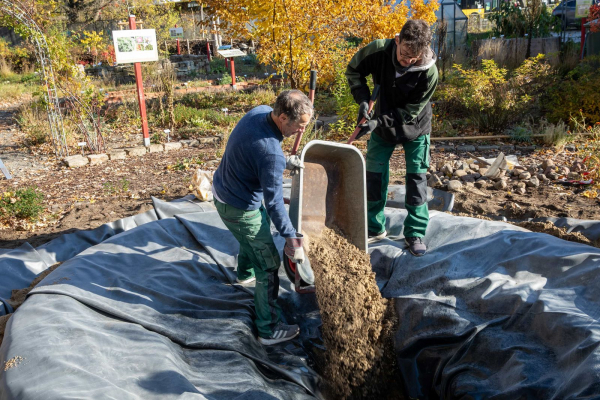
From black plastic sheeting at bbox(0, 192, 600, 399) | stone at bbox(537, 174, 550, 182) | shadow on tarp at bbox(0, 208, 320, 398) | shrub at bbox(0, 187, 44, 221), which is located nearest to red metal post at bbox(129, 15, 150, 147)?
shrub at bbox(0, 187, 44, 221)

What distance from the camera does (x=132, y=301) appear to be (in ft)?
9.31

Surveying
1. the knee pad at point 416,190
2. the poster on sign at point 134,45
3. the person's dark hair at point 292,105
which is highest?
the poster on sign at point 134,45

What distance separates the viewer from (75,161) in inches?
271

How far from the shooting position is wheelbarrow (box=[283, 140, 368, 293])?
3338 millimetres

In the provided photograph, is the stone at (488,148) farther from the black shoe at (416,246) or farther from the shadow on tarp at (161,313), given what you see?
the shadow on tarp at (161,313)

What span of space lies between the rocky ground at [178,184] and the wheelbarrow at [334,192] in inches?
60.1

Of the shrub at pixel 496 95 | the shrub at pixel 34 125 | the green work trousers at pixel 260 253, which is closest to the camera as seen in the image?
the green work trousers at pixel 260 253

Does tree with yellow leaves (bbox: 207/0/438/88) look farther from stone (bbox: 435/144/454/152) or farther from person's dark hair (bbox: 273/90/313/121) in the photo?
person's dark hair (bbox: 273/90/313/121)

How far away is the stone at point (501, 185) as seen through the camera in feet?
16.8

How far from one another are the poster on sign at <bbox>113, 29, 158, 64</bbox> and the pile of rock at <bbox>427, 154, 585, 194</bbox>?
4816 mm

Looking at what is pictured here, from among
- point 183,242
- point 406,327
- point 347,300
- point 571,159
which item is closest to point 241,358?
point 347,300

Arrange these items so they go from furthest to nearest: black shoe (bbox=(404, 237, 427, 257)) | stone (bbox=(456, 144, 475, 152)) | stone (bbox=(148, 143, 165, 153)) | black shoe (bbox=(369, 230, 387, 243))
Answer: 1. stone (bbox=(148, 143, 165, 153))
2. stone (bbox=(456, 144, 475, 152))
3. black shoe (bbox=(369, 230, 387, 243))
4. black shoe (bbox=(404, 237, 427, 257))

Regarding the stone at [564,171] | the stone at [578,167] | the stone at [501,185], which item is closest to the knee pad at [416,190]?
the stone at [501,185]

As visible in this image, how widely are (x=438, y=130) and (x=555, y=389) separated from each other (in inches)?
248
